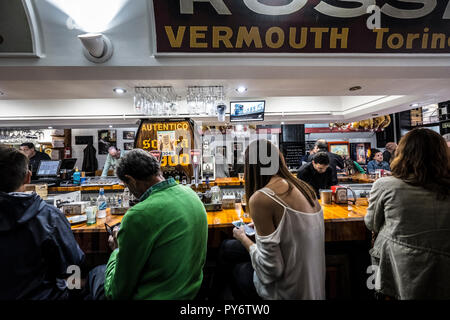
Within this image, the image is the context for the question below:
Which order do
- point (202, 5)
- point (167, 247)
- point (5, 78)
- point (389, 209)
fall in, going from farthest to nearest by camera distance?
point (5, 78)
point (202, 5)
point (389, 209)
point (167, 247)

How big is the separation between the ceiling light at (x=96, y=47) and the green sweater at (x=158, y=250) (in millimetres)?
1441

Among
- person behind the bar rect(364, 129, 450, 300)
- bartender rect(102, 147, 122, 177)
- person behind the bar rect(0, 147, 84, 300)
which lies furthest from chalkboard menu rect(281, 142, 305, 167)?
person behind the bar rect(0, 147, 84, 300)

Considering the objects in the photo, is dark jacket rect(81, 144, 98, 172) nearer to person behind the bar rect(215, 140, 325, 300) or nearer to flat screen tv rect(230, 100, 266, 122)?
flat screen tv rect(230, 100, 266, 122)

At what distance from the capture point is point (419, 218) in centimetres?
121

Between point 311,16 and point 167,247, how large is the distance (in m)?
2.06

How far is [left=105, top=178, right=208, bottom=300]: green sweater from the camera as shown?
1045mm

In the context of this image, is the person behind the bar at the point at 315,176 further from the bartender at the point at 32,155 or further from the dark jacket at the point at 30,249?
the bartender at the point at 32,155

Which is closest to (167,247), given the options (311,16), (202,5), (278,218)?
(278,218)

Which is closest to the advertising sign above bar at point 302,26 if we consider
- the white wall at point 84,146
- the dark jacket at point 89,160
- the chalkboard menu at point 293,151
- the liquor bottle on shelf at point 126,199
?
the liquor bottle on shelf at point 126,199

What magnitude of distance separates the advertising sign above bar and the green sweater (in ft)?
4.58

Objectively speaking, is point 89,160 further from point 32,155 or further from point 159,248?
point 159,248
